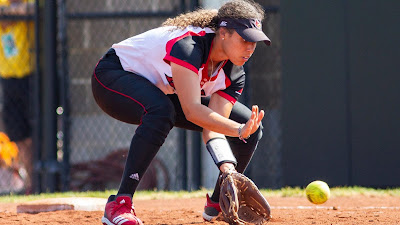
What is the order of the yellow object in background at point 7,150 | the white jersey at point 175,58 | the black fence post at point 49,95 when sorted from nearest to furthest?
the white jersey at point 175,58, the black fence post at point 49,95, the yellow object in background at point 7,150

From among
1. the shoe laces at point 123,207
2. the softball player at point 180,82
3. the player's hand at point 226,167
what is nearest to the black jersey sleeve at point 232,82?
the softball player at point 180,82

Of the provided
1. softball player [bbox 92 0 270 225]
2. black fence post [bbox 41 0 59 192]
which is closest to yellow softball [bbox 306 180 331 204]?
softball player [bbox 92 0 270 225]

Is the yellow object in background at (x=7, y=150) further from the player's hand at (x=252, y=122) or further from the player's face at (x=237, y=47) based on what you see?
the player's hand at (x=252, y=122)

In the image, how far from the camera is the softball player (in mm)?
3762

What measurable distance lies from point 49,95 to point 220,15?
4.41 m

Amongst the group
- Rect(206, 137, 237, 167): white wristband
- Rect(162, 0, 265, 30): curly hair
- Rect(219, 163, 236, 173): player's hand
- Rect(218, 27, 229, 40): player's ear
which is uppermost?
Rect(162, 0, 265, 30): curly hair

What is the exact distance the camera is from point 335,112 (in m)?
7.54

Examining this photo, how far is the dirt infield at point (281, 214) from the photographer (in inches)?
173

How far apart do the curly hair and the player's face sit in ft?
0.39

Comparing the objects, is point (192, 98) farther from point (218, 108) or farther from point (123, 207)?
point (123, 207)

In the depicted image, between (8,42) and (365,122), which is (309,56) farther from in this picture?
(8,42)

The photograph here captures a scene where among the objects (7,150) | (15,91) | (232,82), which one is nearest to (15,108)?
(15,91)

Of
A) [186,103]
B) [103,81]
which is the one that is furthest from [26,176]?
[186,103]

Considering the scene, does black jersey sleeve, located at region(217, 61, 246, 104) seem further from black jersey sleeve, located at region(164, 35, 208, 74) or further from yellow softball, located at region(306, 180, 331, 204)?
yellow softball, located at region(306, 180, 331, 204)
